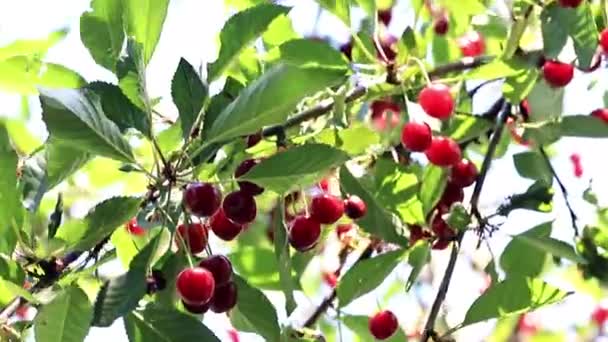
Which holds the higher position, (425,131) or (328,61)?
(328,61)

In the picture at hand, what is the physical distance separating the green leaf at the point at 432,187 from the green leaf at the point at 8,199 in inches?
22.9

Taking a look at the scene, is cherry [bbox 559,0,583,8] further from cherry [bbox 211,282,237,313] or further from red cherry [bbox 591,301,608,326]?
red cherry [bbox 591,301,608,326]

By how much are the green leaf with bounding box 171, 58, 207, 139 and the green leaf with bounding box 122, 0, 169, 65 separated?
0.04m

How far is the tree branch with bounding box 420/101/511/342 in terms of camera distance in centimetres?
154

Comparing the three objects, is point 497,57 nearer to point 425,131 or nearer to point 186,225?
point 425,131

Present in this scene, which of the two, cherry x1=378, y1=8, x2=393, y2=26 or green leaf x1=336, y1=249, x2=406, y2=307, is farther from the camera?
cherry x1=378, y1=8, x2=393, y2=26

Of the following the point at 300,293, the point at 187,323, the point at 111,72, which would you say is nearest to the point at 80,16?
the point at 111,72

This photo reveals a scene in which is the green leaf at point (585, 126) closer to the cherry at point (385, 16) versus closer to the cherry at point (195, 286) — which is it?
the cherry at point (385, 16)

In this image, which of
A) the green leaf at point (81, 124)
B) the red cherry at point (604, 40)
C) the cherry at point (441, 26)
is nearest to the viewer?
the green leaf at point (81, 124)

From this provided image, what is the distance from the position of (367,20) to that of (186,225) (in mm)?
475

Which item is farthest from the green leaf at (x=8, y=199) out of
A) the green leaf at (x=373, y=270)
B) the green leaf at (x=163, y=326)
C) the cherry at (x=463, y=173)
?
the cherry at (x=463, y=173)

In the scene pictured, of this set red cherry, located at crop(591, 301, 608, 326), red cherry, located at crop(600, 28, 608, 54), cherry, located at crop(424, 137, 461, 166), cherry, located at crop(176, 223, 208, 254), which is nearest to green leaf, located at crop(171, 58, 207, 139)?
cherry, located at crop(176, 223, 208, 254)

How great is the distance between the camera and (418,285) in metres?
2.36

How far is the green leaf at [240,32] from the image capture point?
4.50ft
